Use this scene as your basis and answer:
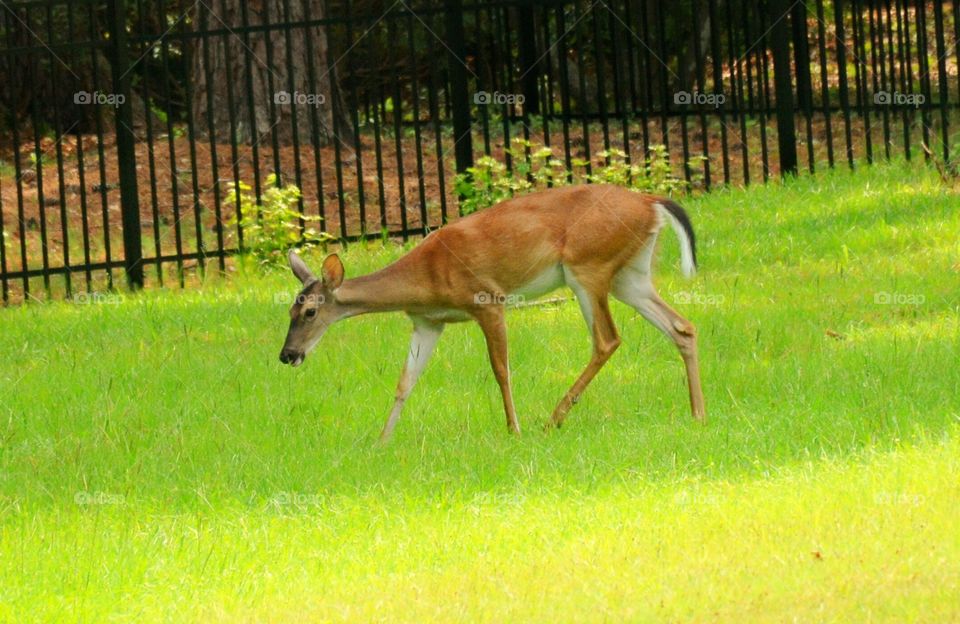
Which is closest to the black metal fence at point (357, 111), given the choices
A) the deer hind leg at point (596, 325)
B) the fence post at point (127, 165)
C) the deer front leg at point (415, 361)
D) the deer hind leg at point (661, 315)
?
the fence post at point (127, 165)

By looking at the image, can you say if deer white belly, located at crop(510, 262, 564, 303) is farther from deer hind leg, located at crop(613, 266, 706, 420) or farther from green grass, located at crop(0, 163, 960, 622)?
green grass, located at crop(0, 163, 960, 622)

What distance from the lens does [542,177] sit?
12.9 meters

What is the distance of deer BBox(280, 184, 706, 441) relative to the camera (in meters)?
7.93

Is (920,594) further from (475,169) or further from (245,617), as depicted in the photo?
(475,169)

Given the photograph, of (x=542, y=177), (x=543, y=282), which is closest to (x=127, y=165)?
(x=542, y=177)

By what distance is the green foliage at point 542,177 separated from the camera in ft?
42.3

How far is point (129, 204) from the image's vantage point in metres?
13.1

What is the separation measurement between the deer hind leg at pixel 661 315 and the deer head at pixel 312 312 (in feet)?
4.68

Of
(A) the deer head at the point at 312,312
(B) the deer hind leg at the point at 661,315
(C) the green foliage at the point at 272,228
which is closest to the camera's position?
(A) the deer head at the point at 312,312

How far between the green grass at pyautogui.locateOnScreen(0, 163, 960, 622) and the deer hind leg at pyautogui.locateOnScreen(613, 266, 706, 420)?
0.19 metres

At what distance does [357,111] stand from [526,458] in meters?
7.14

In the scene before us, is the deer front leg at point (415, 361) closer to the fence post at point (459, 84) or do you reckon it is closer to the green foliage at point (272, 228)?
the green foliage at point (272, 228)

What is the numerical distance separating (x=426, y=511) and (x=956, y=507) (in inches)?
75.5

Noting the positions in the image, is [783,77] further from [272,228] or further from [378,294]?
[378,294]
